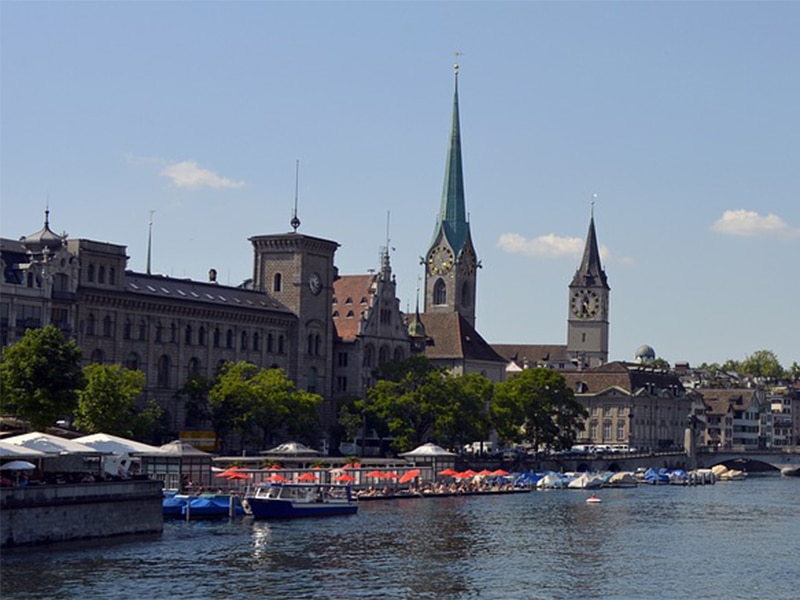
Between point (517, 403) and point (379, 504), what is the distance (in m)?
61.0

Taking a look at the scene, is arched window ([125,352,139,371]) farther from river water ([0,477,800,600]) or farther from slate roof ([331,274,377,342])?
river water ([0,477,800,600])

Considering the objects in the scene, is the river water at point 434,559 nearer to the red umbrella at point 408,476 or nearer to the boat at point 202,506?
the boat at point 202,506

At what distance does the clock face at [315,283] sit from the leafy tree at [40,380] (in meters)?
66.1

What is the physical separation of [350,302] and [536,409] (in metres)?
23.8

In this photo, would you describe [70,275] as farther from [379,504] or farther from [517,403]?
[517,403]

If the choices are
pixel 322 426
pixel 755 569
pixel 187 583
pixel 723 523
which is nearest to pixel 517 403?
pixel 322 426

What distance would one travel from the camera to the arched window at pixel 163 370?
153m

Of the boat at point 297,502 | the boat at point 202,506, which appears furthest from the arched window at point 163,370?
the boat at point 202,506

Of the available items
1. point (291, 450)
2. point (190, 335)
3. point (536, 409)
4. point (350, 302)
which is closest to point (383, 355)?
point (350, 302)

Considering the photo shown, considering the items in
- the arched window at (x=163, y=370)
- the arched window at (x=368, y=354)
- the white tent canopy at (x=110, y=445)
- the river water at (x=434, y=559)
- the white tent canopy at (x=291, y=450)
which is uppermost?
the arched window at (x=368, y=354)

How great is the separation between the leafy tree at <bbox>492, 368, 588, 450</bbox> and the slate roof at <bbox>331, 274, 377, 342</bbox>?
17.3 metres

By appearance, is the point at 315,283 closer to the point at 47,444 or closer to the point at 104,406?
the point at 104,406

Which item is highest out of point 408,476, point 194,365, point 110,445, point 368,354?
point 368,354

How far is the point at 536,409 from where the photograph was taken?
186 metres
